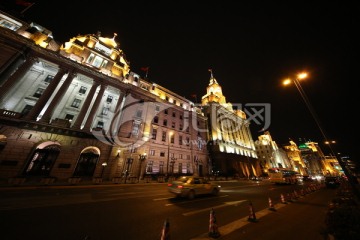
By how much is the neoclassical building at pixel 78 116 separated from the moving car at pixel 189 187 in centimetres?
1758

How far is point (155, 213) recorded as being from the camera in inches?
276

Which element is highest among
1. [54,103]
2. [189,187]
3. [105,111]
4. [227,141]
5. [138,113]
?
[227,141]

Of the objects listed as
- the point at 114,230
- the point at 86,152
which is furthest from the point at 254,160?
the point at 114,230

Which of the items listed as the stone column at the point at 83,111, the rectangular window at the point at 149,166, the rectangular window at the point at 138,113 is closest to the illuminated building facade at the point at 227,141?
the rectangular window at the point at 149,166

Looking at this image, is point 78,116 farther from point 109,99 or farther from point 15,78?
point 15,78

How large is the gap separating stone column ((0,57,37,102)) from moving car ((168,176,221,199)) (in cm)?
2799

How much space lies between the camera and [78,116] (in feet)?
79.2

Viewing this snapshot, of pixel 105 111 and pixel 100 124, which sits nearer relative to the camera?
pixel 100 124

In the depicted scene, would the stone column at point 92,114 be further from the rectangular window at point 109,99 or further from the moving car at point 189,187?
the moving car at point 189,187

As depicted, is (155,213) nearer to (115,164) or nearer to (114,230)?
(114,230)

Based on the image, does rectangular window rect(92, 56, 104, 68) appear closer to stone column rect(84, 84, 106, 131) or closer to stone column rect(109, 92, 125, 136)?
stone column rect(84, 84, 106, 131)

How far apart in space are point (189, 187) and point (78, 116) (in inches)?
929

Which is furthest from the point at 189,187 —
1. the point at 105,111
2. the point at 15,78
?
the point at 15,78

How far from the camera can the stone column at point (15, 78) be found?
20031 mm
